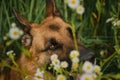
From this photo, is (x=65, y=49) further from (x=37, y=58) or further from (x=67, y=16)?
(x=67, y=16)

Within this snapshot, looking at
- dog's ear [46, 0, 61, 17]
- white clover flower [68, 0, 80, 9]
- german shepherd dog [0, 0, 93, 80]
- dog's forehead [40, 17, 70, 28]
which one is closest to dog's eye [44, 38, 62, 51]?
german shepherd dog [0, 0, 93, 80]

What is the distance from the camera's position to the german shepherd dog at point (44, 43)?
4.41 metres

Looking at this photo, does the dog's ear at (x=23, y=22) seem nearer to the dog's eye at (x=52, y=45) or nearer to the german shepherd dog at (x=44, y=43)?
the german shepherd dog at (x=44, y=43)

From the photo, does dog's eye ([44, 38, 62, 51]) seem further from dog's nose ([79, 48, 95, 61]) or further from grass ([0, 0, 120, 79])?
grass ([0, 0, 120, 79])

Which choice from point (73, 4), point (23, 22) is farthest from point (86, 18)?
point (73, 4)

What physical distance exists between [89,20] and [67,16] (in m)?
0.29

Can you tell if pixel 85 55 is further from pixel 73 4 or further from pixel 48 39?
pixel 73 4

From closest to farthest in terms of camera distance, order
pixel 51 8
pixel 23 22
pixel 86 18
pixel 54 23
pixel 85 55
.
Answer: pixel 85 55, pixel 23 22, pixel 54 23, pixel 51 8, pixel 86 18

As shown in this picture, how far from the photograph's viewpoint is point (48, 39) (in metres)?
4.50

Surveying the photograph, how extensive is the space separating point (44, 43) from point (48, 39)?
0.19 ft

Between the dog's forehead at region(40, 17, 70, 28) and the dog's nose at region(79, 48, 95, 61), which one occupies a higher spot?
the dog's forehead at region(40, 17, 70, 28)

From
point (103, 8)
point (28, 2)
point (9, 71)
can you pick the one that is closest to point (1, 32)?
point (28, 2)

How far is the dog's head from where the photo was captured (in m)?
4.41

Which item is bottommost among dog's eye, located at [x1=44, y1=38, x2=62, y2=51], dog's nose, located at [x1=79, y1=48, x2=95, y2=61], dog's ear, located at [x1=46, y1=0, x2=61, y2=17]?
dog's nose, located at [x1=79, y1=48, x2=95, y2=61]
